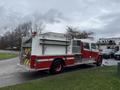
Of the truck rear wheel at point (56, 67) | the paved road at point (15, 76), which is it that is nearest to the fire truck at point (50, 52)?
the truck rear wheel at point (56, 67)

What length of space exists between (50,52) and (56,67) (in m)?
1.14

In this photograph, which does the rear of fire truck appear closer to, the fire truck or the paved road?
the fire truck

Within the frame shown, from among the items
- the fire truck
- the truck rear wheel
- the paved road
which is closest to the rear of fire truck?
the fire truck

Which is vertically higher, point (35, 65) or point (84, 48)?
point (84, 48)

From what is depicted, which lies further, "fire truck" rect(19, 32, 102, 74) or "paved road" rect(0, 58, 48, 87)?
"fire truck" rect(19, 32, 102, 74)

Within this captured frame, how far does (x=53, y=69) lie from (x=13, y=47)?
216ft

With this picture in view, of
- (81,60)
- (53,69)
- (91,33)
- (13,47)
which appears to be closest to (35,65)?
(53,69)

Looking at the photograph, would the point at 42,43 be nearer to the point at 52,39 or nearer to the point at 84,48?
the point at 52,39

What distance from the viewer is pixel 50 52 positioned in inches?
500

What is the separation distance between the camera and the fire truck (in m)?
11.9

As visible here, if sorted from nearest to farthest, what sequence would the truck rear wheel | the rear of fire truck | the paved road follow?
the paved road < the rear of fire truck < the truck rear wheel

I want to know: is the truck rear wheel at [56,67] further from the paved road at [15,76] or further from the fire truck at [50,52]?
the paved road at [15,76]

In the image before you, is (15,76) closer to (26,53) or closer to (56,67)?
(26,53)

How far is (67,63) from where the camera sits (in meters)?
13.9
